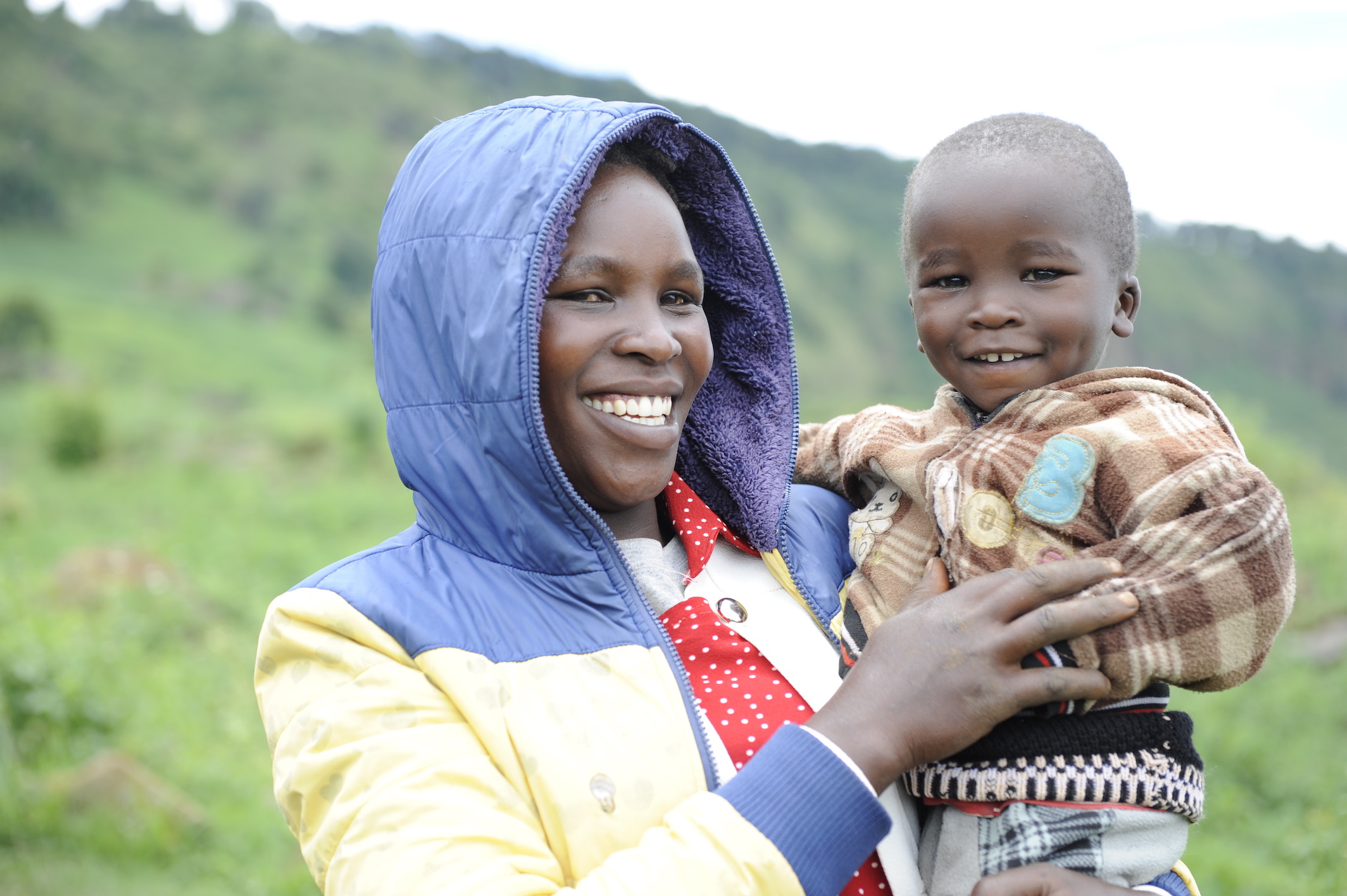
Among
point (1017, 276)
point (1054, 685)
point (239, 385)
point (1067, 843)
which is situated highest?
point (1017, 276)

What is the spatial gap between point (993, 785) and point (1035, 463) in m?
0.48

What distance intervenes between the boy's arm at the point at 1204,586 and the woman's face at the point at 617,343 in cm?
70

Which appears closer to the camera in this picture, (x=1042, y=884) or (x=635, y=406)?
(x=1042, y=884)

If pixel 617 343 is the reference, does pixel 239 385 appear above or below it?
below

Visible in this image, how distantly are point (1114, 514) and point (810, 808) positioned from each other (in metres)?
0.64

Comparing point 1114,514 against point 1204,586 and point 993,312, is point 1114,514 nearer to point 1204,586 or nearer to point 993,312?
point 1204,586

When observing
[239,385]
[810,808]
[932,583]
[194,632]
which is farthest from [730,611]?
[239,385]

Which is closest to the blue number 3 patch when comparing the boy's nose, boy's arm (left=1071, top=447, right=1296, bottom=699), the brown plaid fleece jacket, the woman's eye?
the brown plaid fleece jacket

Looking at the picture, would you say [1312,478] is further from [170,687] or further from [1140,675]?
[1140,675]

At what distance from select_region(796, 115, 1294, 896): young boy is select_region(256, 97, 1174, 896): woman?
0.08m

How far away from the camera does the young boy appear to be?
1436 mm

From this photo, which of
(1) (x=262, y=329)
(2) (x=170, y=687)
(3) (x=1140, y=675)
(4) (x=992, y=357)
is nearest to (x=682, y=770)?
(3) (x=1140, y=675)

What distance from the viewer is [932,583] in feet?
5.27

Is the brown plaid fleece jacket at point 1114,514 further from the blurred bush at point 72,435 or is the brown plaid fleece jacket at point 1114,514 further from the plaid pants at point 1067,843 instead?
the blurred bush at point 72,435
